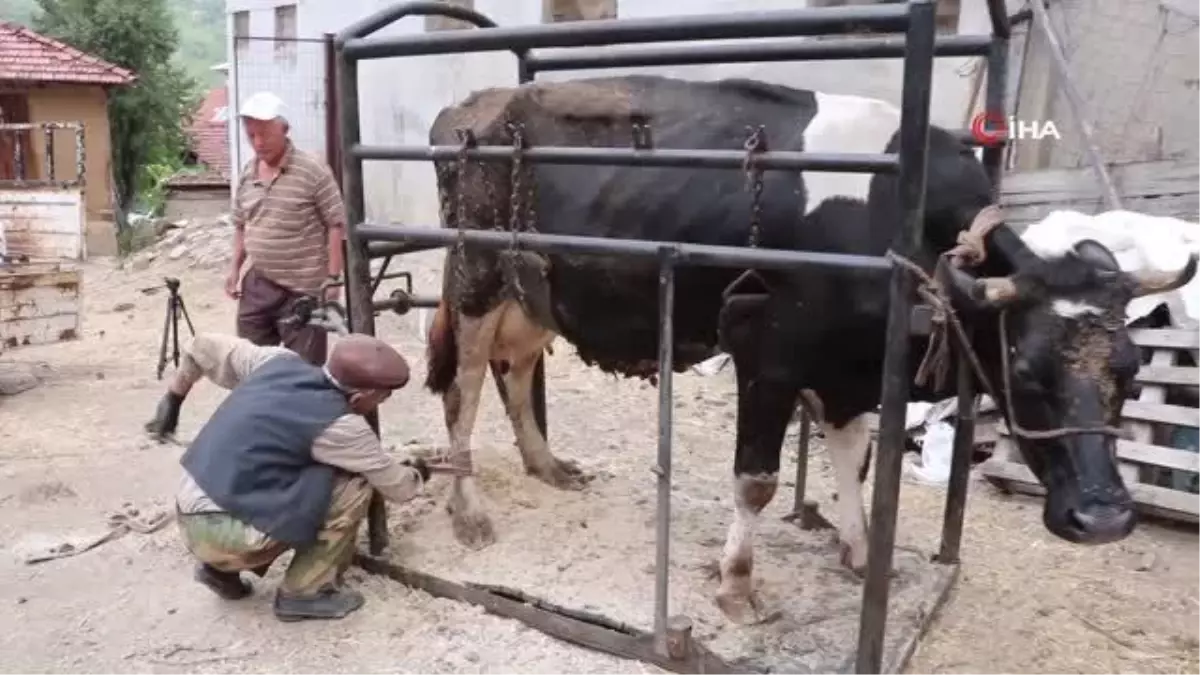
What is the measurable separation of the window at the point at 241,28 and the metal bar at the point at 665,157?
42.6ft

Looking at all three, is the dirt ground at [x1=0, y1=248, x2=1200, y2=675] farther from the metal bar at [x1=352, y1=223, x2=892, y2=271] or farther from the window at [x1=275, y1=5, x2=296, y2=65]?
the window at [x1=275, y1=5, x2=296, y2=65]

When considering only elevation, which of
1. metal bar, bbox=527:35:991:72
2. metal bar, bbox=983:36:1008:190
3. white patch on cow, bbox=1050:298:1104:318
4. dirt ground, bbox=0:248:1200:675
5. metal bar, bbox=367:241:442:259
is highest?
metal bar, bbox=527:35:991:72

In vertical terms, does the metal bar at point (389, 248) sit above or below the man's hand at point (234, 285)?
above

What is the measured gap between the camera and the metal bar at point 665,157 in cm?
287

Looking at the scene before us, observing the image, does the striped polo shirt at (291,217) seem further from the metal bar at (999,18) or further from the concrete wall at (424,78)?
the concrete wall at (424,78)

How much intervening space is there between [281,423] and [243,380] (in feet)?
1.74

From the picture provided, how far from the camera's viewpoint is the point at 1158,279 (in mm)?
3113

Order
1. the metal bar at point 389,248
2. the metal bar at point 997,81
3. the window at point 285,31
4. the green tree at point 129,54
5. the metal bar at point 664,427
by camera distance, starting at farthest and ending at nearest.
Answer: the green tree at point 129,54 → the window at point 285,31 → the metal bar at point 389,248 → the metal bar at point 997,81 → the metal bar at point 664,427

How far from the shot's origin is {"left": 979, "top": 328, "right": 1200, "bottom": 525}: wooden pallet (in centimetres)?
498

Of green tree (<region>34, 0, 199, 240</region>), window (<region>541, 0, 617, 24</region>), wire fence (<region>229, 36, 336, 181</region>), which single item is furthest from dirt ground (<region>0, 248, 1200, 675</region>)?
green tree (<region>34, 0, 199, 240</region>)

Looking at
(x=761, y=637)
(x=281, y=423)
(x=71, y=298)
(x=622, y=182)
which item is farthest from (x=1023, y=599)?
(x=71, y=298)

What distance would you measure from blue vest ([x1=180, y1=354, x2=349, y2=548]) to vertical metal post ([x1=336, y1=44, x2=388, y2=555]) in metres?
0.40

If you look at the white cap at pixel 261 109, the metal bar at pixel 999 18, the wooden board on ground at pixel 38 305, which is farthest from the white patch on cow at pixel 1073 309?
the wooden board on ground at pixel 38 305

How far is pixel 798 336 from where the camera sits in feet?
11.7
